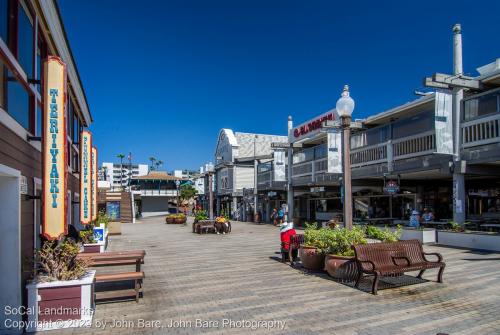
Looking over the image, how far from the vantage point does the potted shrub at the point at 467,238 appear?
12.7 meters

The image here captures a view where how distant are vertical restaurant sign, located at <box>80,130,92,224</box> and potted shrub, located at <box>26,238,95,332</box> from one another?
23.3 feet

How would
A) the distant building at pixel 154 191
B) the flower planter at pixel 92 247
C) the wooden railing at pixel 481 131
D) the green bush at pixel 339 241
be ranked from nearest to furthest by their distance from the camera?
the green bush at pixel 339 241
the wooden railing at pixel 481 131
the flower planter at pixel 92 247
the distant building at pixel 154 191

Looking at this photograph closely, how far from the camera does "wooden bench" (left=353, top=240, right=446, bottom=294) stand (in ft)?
24.9

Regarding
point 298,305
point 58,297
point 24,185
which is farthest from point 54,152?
point 298,305

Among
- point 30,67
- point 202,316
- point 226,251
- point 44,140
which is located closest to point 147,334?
point 202,316

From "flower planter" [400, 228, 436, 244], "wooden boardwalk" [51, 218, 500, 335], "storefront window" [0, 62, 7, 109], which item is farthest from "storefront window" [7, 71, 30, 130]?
"flower planter" [400, 228, 436, 244]

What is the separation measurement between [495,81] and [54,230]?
47.1 ft

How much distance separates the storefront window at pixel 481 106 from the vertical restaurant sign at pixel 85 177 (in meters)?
13.3

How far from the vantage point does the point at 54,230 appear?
19.7 ft

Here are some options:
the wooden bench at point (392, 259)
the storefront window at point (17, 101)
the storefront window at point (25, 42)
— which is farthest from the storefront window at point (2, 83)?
the wooden bench at point (392, 259)

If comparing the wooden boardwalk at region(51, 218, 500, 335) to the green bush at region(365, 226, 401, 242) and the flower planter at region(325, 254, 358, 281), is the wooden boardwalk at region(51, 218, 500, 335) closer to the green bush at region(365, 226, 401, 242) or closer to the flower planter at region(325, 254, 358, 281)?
the flower planter at region(325, 254, 358, 281)

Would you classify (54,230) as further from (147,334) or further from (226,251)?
(226,251)

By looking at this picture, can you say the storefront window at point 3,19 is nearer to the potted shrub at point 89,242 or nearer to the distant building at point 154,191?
the potted shrub at point 89,242

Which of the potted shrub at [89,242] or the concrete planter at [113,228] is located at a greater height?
the potted shrub at [89,242]
